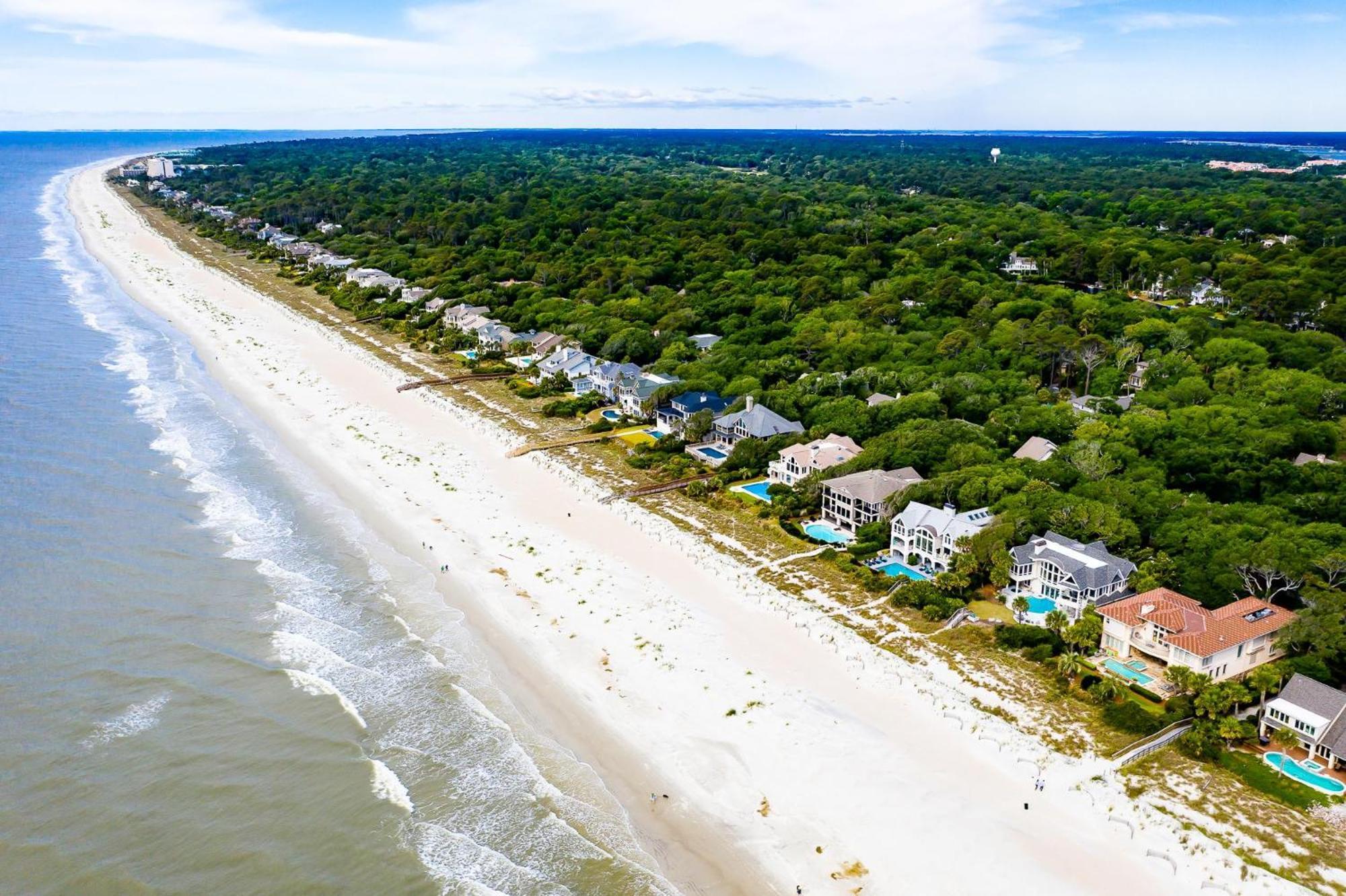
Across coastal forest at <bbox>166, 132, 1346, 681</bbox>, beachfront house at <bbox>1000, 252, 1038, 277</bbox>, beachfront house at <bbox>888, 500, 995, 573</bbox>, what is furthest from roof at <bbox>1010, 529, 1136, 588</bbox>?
beachfront house at <bbox>1000, 252, 1038, 277</bbox>

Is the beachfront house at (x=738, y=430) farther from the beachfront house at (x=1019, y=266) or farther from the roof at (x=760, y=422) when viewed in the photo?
the beachfront house at (x=1019, y=266)

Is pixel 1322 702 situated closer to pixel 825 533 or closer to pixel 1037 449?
pixel 825 533

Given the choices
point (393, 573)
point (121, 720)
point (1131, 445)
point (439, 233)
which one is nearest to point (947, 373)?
point (1131, 445)

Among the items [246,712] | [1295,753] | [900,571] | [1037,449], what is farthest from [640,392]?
[1295,753]

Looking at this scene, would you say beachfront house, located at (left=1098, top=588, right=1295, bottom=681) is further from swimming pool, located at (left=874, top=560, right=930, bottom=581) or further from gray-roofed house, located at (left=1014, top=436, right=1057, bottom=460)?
gray-roofed house, located at (left=1014, top=436, right=1057, bottom=460)

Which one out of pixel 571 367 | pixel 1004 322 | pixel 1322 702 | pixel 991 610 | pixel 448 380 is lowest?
pixel 991 610

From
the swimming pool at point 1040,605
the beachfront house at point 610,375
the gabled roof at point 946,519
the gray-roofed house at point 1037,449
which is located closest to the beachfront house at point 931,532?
the gabled roof at point 946,519
